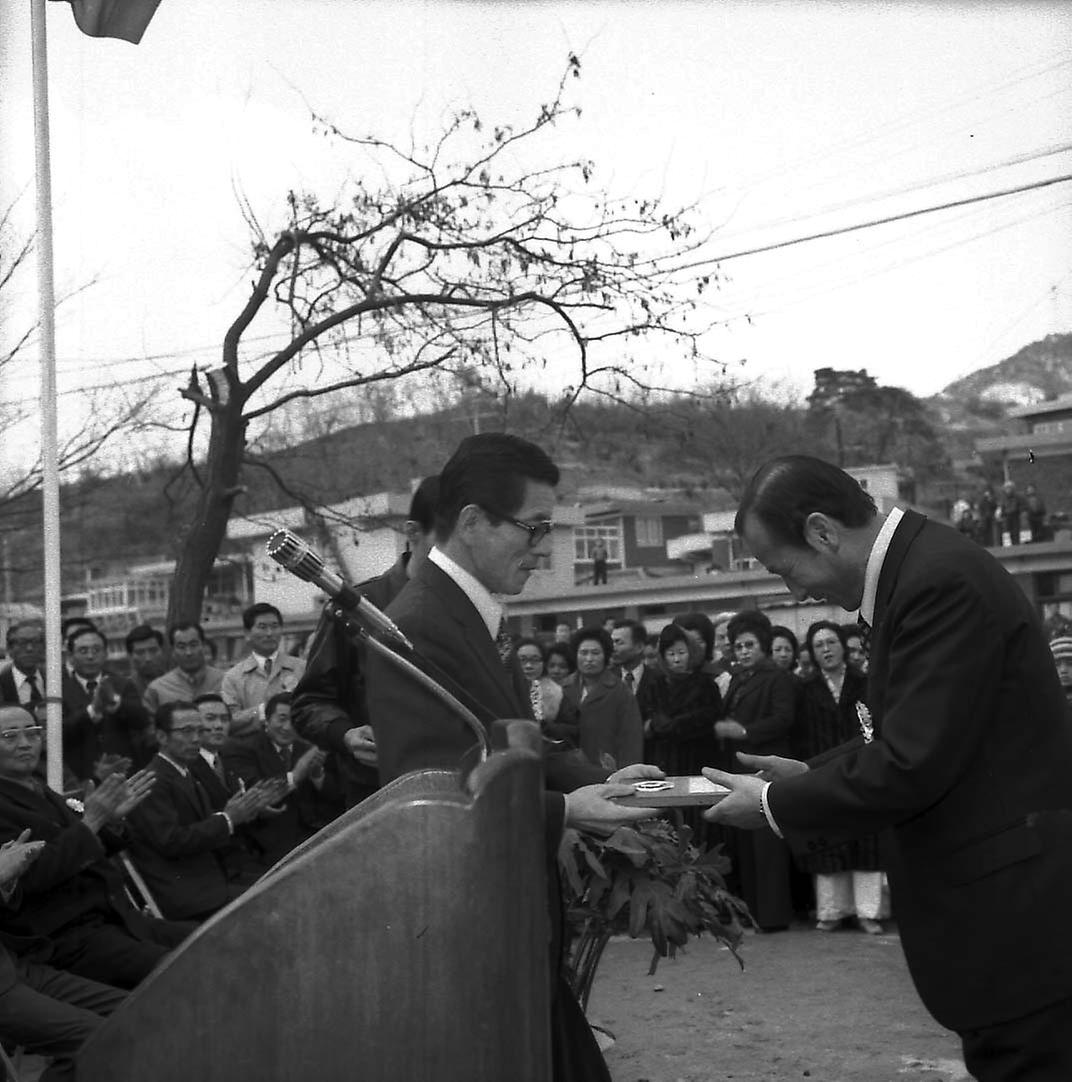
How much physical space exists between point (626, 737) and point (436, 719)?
646 centimetres

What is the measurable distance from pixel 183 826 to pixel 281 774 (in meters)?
1.16

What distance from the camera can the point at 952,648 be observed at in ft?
9.44

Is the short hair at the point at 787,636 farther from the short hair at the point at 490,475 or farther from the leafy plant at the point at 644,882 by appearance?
the short hair at the point at 490,475

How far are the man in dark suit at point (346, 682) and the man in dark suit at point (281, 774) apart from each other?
2.64 meters

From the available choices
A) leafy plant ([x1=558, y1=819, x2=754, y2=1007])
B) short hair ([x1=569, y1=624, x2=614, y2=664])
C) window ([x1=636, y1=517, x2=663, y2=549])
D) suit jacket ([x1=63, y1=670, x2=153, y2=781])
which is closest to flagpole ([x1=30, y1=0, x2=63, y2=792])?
suit jacket ([x1=63, y1=670, x2=153, y2=781])

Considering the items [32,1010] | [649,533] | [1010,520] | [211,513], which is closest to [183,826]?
[32,1010]

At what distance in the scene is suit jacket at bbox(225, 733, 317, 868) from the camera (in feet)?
24.4

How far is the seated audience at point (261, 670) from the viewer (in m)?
9.59

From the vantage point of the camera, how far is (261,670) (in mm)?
9688

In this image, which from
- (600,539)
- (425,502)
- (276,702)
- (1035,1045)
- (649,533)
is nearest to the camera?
(1035,1045)

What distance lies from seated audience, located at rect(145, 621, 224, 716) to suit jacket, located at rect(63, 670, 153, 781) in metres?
0.40

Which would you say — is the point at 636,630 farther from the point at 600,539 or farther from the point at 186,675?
the point at 600,539

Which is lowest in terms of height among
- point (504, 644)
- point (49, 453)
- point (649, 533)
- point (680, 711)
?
point (680, 711)

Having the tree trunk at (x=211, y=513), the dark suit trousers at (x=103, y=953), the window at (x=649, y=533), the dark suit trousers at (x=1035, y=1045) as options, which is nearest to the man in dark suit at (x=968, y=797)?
the dark suit trousers at (x=1035, y=1045)
